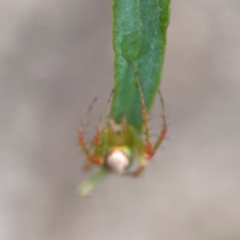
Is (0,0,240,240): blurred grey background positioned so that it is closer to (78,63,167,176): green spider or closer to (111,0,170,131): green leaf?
(78,63,167,176): green spider

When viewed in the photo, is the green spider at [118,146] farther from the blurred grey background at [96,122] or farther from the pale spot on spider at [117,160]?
the blurred grey background at [96,122]

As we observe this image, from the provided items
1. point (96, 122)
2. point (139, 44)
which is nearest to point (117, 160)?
point (139, 44)

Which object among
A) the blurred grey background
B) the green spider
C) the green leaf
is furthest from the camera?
the blurred grey background

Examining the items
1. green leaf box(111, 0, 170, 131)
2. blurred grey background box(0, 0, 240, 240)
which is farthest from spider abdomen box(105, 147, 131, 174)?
blurred grey background box(0, 0, 240, 240)

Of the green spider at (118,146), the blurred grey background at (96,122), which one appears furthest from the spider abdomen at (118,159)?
the blurred grey background at (96,122)

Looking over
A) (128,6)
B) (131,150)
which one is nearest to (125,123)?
(131,150)

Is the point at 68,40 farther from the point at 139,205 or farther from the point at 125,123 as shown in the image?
the point at 125,123
